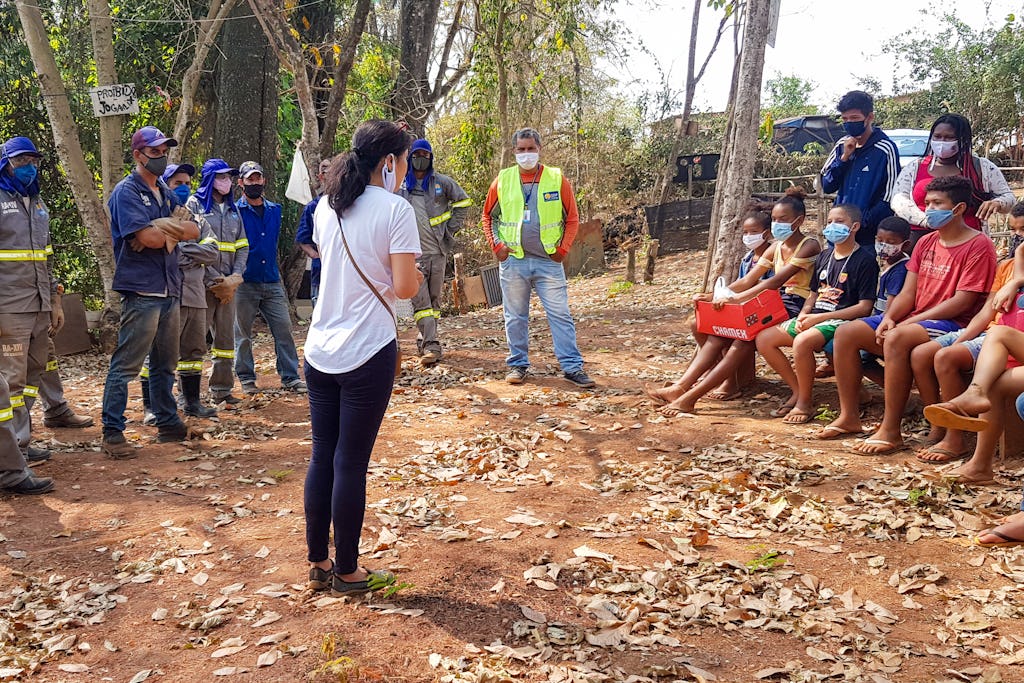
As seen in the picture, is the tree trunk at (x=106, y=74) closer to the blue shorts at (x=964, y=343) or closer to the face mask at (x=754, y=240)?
Answer: the face mask at (x=754, y=240)

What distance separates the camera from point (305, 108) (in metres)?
10.7

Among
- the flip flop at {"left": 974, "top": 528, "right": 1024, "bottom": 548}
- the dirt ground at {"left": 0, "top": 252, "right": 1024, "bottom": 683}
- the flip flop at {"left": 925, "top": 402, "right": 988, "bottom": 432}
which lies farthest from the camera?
the flip flop at {"left": 925, "top": 402, "right": 988, "bottom": 432}

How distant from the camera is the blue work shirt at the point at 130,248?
607 centimetres

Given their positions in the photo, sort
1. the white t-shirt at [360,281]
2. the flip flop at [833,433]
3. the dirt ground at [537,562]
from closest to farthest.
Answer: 1. the dirt ground at [537,562]
2. the white t-shirt at [360,281]
3. the flip flop at [833,433]

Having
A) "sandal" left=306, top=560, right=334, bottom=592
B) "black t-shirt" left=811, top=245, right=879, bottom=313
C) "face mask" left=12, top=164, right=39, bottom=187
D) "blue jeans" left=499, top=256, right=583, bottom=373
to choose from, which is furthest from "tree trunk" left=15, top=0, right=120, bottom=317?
"black t-shirt" left=811, top=245, right=879, bottom=313

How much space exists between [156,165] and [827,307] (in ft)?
15.6

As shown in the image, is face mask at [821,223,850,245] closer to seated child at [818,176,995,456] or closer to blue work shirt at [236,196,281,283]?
seated child at [818,176,995,456]

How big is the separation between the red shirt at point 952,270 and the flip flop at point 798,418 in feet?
3.43

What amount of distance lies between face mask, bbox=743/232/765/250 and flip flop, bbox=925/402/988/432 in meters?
2.72

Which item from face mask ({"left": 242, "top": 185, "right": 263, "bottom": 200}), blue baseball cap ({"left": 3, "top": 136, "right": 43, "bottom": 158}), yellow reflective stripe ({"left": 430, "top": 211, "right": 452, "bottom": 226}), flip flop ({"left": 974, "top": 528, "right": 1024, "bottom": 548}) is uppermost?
blue baseball cap ({"left": 3, "top": 136, "right": 43, "bottom": 158})

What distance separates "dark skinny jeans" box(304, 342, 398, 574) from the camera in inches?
147

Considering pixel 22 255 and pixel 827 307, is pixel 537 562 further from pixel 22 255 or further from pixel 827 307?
pixel 22 255

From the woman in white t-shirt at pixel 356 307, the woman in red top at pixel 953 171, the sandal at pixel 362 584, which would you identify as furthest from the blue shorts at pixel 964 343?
the sandal at pixel 362 584

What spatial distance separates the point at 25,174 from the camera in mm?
6062
